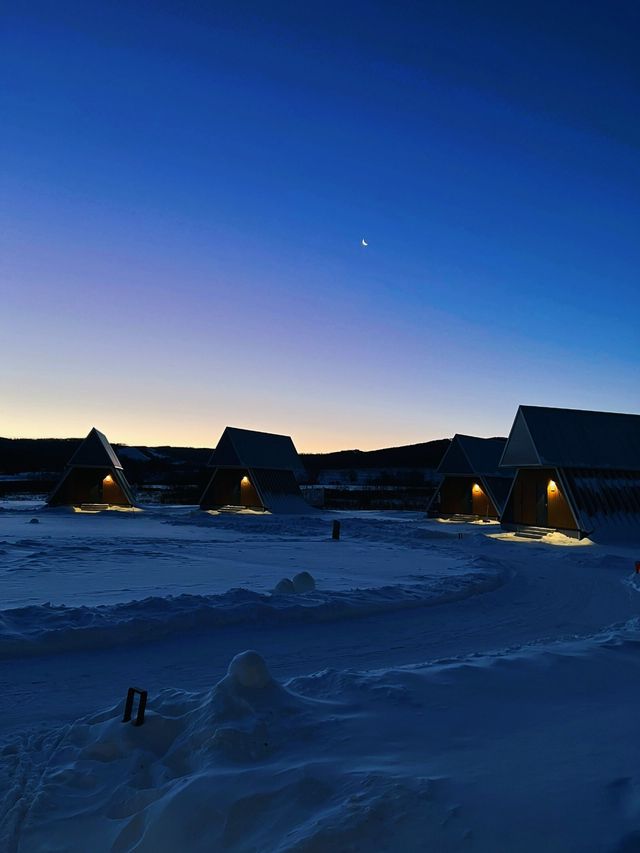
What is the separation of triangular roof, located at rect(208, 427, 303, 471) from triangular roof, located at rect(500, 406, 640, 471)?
14974mm

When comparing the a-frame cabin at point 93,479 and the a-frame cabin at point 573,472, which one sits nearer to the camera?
the a-frame cabin at point 573,472

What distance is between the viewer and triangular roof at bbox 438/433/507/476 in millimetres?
33781

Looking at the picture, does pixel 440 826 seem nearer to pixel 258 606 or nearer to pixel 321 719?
pixel 321 719

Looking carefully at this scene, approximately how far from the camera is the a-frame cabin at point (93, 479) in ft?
116

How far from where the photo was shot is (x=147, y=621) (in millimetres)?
8289

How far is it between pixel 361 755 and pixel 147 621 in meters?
5.04

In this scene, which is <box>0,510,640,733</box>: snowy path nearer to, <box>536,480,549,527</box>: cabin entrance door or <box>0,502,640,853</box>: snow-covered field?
<box>0,502,640,853</box>: snow-covered field

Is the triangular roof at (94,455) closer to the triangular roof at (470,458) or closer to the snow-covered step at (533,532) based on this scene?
the triangular roof at (470,458)

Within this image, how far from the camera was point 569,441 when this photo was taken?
86.8 feet

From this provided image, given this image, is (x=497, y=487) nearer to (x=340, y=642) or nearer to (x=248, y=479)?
(x=248, y=479)

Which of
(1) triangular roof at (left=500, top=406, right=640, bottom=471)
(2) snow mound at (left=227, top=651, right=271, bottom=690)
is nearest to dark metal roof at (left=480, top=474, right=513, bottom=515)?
(1) triangular roof at (left=500, top=406, right=640, bottom=471)

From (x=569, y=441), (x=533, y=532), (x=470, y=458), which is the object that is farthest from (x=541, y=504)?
(x=470, y=458)

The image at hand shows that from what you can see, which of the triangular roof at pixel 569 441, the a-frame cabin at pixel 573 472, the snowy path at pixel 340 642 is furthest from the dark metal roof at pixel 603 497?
the snowy path at pixel 340 642

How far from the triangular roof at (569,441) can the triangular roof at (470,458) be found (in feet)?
20.9
